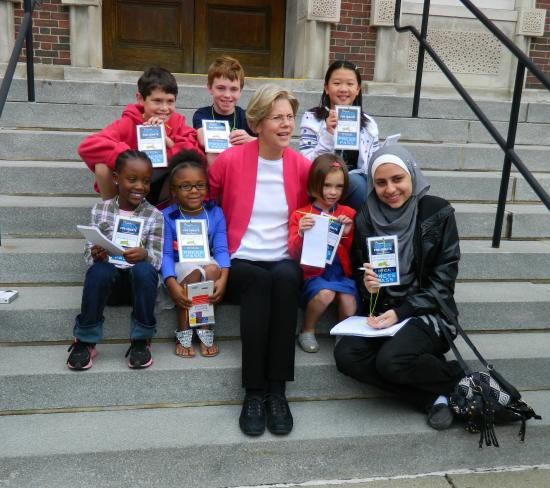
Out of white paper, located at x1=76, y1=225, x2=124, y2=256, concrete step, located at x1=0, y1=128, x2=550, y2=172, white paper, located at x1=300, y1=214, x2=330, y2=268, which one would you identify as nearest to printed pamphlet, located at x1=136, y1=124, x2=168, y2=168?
white paper, located at x1=76, y1=225, x2=124, y2=256

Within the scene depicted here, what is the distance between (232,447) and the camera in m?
2.45

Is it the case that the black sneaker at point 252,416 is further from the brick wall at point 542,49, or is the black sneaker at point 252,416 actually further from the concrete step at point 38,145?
the brick wall at point 542,49

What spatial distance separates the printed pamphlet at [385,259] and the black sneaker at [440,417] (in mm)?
573

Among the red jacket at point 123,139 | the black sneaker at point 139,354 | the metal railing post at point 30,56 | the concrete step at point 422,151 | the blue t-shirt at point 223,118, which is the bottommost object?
the black sneaker at point 139,354

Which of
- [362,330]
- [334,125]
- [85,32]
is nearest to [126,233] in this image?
[362,330]

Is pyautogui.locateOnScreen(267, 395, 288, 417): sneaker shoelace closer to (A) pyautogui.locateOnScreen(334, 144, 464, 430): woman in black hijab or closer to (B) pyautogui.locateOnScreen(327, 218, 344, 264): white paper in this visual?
(A) pyautogui.locateOnScreen(334, 144, 464, 430): woman in black hijab

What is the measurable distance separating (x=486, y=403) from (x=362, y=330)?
603 mm

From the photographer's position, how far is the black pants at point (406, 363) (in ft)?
Answer: 8.58

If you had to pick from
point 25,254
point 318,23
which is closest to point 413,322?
point 25,254

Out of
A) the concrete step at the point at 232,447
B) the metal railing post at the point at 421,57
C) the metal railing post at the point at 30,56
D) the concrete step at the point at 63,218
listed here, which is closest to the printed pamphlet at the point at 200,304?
the concrete step at the point at 232,447

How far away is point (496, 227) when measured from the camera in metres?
3.80

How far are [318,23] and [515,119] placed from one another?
10.7 feet

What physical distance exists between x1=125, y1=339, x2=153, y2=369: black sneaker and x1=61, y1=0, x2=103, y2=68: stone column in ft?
13.2

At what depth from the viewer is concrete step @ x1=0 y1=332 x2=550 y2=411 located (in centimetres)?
262
